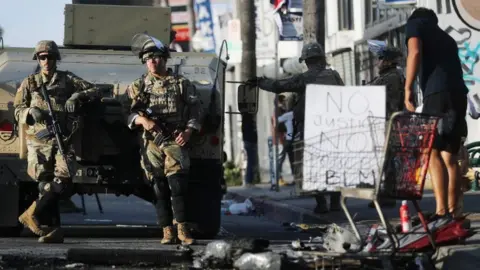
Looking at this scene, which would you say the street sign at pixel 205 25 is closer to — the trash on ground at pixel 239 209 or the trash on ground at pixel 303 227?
the trash on ground at pixel 239 209

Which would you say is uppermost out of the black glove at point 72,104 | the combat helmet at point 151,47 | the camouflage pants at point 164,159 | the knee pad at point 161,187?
the combat helmet at point 151,47

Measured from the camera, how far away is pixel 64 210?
56.7 feet

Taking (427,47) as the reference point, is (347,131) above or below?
below

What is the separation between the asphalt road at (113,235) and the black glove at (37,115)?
43.2 inches

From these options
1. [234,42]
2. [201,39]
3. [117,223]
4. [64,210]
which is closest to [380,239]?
[117,223]

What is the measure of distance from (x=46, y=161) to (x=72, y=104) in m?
0.58

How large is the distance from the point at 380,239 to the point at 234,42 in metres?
17.7

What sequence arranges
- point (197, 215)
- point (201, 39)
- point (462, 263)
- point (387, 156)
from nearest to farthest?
point (387, 156) → point (462, 263) → point (197, 215) → point (201, 39)

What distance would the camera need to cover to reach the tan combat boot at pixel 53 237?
1134cm

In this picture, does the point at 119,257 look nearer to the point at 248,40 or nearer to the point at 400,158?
the point at 400,158

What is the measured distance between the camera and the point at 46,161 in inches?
446

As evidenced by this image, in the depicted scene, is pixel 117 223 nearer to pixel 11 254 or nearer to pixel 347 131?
pixel 11 254

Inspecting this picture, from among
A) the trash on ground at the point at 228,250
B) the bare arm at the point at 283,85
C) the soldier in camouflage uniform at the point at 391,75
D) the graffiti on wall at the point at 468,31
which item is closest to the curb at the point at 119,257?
the trash on ground at the point at 228,250

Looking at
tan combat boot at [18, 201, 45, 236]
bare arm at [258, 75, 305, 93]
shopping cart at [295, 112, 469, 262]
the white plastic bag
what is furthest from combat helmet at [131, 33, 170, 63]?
the white plastic bag
